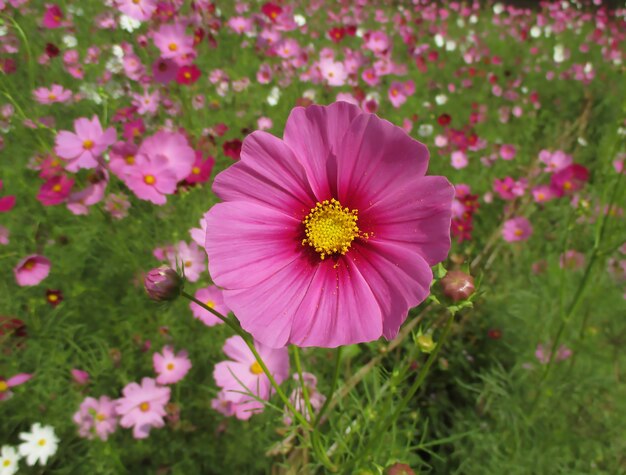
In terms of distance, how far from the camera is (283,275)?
58 centimetres

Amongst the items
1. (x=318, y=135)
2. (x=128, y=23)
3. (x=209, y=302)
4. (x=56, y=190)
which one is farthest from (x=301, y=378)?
(x=128, y=23)

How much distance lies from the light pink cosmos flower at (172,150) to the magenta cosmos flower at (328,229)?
0.76 metres

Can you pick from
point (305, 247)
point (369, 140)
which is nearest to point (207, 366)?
point (305, 247)

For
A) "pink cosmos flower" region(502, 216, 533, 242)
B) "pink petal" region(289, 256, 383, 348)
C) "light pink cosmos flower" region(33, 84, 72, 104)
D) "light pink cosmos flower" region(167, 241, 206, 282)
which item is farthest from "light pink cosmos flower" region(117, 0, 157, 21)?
"pink cosmos flower" region(502, 216, 533, 242)

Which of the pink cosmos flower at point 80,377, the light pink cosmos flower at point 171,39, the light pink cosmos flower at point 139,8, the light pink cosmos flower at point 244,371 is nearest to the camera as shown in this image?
the light pink cosmos flower at point 244,371

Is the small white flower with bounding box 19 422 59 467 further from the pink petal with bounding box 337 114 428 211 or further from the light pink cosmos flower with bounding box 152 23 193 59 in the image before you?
the light pink cosmos flower with bounding box 152 23 193 59

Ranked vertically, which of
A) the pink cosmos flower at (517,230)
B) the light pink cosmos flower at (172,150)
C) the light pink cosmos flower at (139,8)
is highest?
the light pink cosmos flower at (139,8)

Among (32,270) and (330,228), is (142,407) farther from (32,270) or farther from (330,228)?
(330,228)

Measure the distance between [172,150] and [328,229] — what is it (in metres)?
0.91

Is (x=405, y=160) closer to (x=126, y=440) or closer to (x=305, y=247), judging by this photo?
(x=305, y=247)

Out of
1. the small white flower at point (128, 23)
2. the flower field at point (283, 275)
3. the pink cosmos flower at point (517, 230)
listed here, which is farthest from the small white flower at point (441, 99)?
the small white flower at point (128, 23)

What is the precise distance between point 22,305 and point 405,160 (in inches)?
58.1

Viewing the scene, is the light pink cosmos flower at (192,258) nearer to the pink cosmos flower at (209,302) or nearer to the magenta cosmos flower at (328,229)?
the pink cosmos flower at (209,302)

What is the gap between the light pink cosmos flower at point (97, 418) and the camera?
1.08 meters
